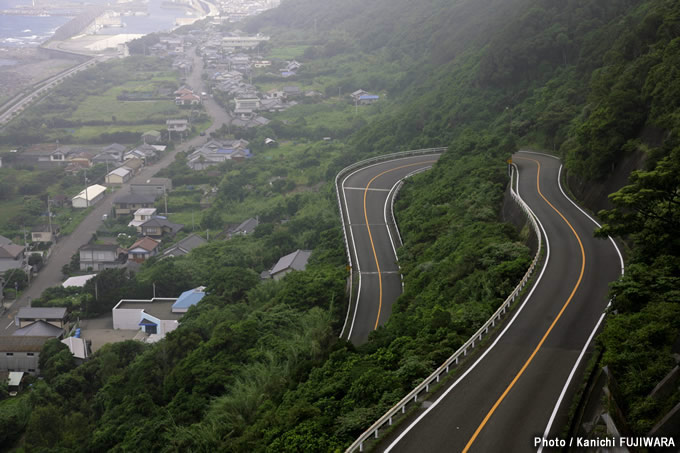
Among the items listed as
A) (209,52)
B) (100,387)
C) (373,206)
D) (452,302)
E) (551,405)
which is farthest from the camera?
(209,52)

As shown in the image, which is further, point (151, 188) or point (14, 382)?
point (151, 188)

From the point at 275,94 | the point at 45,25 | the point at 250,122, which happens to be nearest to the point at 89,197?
the point at 250,122

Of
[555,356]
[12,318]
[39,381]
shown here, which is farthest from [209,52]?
[555,356]

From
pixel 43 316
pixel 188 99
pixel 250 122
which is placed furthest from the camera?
pixel 188 99

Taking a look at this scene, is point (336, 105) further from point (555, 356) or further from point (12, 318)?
point (555, 356)

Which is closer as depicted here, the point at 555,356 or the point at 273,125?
the point at 555,356

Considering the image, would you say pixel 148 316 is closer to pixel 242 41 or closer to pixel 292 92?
pixel 292 92

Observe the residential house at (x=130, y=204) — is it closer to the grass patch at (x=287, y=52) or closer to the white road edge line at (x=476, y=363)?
the white road edge line at (x=476, y=363)
